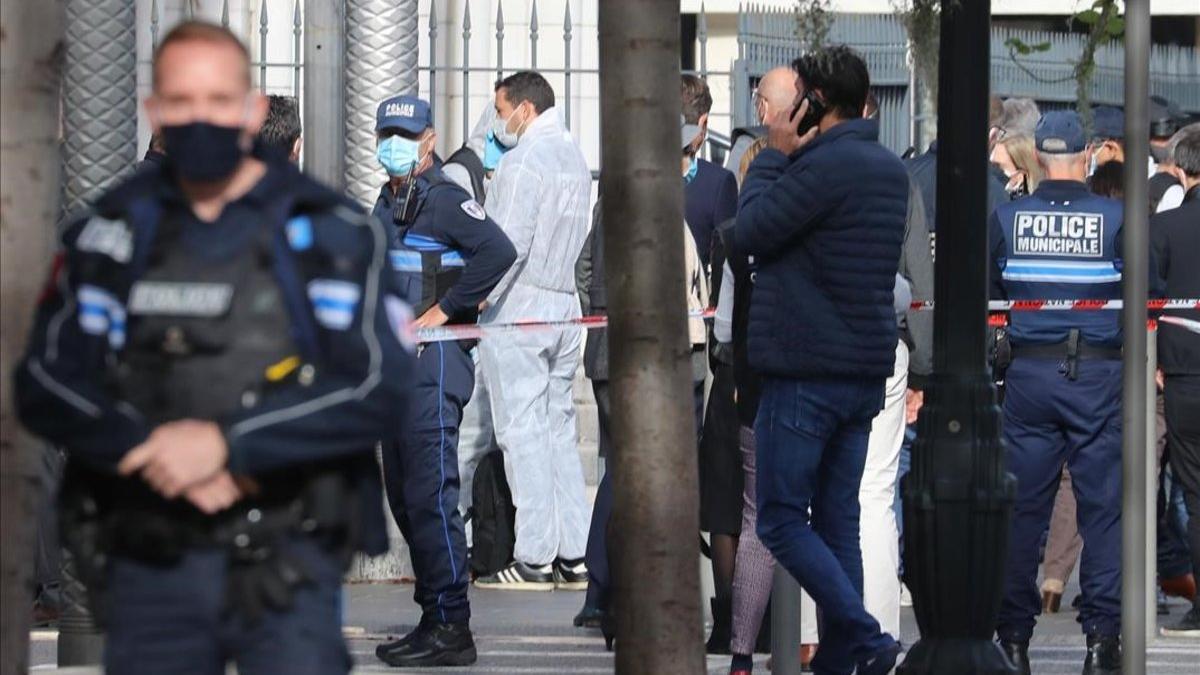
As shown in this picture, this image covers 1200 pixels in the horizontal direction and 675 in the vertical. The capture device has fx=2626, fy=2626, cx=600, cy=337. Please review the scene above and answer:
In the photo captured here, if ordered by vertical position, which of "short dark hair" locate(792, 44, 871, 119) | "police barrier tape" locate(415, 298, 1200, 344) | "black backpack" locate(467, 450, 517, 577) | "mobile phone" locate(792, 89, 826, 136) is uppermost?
"short dark hair" locate(792, 44, 871, 119)

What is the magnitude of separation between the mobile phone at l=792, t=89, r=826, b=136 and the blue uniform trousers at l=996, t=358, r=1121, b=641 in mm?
1749

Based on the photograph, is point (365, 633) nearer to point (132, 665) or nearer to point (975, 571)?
point (975, 571)

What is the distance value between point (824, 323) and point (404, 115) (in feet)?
8.33

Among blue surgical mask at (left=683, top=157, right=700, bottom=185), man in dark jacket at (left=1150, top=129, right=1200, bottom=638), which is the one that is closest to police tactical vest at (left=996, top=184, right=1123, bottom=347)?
man in dark jacket at (left=1150, top=129, right=1200, bottom=638)

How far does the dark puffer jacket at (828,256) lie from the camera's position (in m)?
7.61

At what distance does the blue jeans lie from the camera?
25.0ft

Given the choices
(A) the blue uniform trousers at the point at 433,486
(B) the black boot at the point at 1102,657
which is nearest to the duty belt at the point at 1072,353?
(B) the black boot at the point at 1102,657

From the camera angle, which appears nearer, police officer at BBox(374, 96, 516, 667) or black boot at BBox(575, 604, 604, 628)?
police officer at BBox(374, 96, 516, 667)

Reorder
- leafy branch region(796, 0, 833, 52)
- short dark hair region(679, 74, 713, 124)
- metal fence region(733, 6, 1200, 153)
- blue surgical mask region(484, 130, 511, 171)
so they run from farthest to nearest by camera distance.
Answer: metal fence region(733, 6, 1200, 153), blue surgical mask region(484, 130, 511, 171), short dark hair region(679, 74, 713, 124), leafy branch region(796, 0, 833, 52)

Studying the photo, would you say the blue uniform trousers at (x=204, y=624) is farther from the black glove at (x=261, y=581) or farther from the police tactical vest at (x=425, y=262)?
the police tactical vest at (x=425, y=262)

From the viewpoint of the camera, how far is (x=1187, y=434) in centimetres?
1037

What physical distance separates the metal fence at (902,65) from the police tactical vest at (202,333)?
7363 mm

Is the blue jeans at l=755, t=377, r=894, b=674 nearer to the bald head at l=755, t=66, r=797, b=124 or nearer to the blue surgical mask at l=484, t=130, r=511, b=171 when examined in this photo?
the bald head at l=755, t=66, r=797, b=124

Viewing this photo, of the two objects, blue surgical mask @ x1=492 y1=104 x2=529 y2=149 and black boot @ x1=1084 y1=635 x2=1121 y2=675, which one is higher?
blue surgical mask @ x1=492 y1=104 x2=529 y2=149
